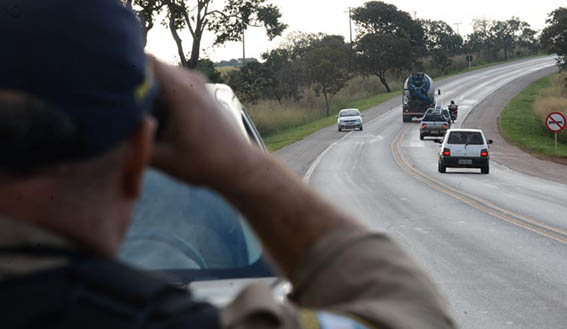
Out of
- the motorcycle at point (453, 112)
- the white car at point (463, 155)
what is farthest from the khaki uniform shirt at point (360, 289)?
the motorcycle at point (453, 112)

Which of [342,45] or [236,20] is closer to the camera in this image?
[236,20]

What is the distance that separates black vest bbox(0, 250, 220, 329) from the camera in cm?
100

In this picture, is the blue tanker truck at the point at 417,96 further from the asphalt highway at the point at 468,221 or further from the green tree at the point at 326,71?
the asphalt highway at the point at 468,221

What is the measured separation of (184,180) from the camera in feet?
4.49

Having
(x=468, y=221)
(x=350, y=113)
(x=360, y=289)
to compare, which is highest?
(x=360, y=289)

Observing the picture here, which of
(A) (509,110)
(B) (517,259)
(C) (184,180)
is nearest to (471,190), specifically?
(B) (517,259)

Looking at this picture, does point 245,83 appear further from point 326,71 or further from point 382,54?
point 382,54

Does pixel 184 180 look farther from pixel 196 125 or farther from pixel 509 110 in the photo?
pixel 509 110

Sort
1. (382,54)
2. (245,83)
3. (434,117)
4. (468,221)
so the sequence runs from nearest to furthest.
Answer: (468,221)
(434,117)
(245,83)
(382,54)

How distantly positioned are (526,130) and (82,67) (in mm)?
61087

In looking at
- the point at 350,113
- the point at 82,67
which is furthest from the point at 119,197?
the point at 350,113

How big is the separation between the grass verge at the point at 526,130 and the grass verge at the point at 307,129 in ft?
40.1

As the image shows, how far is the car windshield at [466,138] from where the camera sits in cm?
3359

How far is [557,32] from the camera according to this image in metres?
73.4
